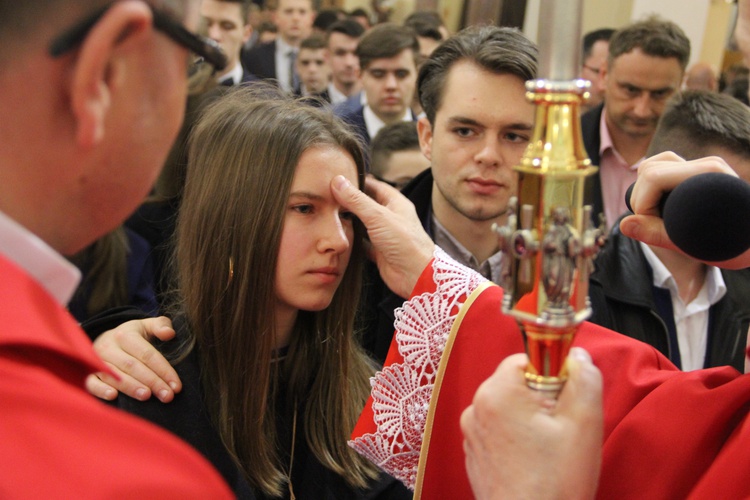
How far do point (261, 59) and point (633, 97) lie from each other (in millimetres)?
4765

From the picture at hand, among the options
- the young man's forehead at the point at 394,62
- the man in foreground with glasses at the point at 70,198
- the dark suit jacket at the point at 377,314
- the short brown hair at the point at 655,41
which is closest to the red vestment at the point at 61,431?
the man in foreground with glasses at the point at 70,198

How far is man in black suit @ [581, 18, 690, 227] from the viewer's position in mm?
4254

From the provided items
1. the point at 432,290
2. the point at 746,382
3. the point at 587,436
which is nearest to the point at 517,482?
the point at 587,436

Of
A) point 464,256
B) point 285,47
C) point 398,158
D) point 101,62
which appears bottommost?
point 464,256

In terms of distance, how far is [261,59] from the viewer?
8.30 meters

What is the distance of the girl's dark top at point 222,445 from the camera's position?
5.74 ft

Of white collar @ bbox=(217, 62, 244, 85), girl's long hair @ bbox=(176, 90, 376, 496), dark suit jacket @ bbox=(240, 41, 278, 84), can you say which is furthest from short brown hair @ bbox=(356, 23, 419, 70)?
girl's long hair @ bbox=(176, 90, 376, 496)

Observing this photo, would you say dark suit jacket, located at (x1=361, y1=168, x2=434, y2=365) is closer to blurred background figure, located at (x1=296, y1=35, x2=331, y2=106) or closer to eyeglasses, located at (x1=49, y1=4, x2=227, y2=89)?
eyeglasses, located at (x1=49, y1=4, x2=227, y2=89)

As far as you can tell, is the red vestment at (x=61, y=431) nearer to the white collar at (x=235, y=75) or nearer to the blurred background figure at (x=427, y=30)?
the white collar at (x=235, y=75)

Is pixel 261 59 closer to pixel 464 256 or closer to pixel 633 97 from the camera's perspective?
pixel 633 97

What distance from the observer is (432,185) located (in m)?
2.95

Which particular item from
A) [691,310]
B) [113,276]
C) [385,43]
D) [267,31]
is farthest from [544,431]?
[267,31]

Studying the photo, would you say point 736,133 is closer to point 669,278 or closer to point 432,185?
point 669,278

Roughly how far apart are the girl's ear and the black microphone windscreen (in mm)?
787
